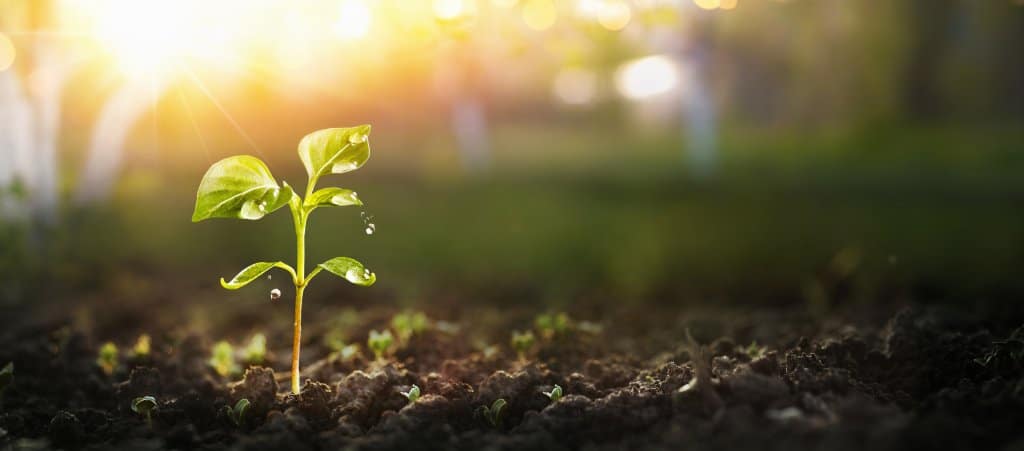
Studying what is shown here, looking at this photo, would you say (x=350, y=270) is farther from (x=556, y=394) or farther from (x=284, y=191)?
(x=556, y=394)

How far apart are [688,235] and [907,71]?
38.0 ft

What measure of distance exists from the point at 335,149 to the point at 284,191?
0.18 metres

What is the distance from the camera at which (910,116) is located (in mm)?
16984

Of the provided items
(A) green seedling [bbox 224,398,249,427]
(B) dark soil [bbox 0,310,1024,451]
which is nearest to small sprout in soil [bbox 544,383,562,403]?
(B) dark soil [bbox 0,310,1024,451]

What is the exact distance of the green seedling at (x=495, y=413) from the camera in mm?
2094

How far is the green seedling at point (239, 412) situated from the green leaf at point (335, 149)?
2.17 feet

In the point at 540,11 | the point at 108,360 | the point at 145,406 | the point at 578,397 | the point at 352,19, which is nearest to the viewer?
the point at 578,397

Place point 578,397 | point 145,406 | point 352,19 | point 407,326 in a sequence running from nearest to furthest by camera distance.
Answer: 1. point 578,397
2. point 145,406
3. point 407,326
4. point 352,19

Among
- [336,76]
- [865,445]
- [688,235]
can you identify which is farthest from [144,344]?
[336,76]

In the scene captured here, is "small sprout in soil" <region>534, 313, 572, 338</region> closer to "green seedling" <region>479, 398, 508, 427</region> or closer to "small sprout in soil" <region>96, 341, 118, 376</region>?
"green seedling" <region>479, 398, 508, 427</region>

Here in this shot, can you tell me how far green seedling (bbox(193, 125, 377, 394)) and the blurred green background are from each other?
5.40 feet

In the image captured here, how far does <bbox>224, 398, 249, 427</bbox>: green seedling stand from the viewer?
217 cm

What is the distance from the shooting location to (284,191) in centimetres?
204

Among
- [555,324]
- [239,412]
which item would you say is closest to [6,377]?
[239,412]
